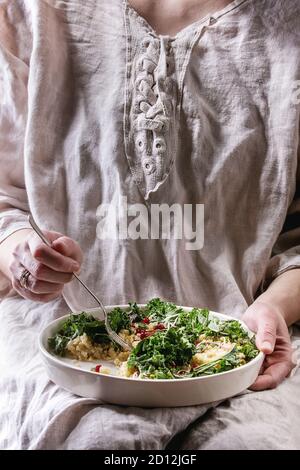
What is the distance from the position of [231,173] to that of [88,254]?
0.16m

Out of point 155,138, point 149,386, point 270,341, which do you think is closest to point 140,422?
point 149,386

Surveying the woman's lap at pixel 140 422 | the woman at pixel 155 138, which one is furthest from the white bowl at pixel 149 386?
the woman at pixel 155 138

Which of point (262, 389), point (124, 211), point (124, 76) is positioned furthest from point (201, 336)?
point (124, 76)

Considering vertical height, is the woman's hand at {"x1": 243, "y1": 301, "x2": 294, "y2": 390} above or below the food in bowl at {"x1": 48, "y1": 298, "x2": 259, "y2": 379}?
below

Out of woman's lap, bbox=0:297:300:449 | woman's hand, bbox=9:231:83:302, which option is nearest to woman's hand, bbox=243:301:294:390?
woman's lap, bbox=0:297:300:449

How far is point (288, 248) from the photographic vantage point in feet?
2.42

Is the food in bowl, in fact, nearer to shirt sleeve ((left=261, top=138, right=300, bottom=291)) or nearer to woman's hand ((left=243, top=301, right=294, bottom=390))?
woman's hand ((left=243, top=301, right=294, bottom=390))

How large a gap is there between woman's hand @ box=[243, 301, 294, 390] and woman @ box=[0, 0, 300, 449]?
1.1 inches

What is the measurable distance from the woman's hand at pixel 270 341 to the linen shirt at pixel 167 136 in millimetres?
58

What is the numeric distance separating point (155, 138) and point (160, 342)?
23cm

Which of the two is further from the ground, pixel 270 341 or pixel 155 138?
pixel 155 138

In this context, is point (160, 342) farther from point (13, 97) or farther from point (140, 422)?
point (13, 97)

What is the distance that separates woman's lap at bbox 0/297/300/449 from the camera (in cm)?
49

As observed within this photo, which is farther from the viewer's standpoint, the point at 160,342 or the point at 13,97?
the point at 13,97
